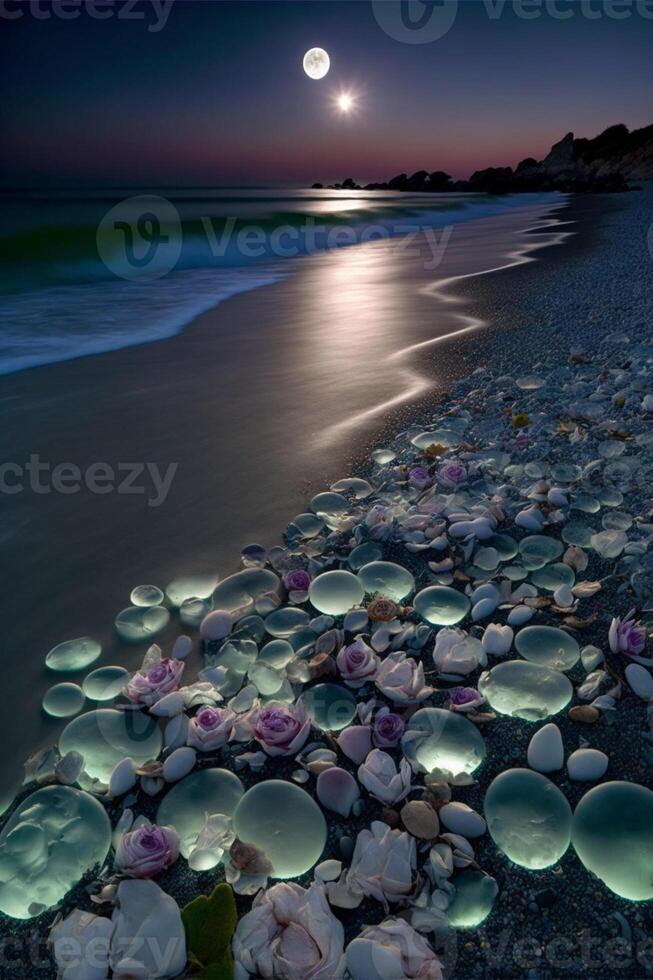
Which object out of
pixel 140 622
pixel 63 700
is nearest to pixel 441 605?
pixel 140 622

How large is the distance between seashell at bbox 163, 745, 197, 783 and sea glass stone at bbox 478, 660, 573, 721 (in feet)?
2.65

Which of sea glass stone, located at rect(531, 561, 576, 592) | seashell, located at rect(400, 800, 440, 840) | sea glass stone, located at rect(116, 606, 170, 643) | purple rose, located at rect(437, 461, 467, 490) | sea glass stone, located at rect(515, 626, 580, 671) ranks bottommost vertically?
sea glass stone, located at rect(116, 606, 170, 643)

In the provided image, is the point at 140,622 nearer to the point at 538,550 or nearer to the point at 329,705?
the point at 329,705

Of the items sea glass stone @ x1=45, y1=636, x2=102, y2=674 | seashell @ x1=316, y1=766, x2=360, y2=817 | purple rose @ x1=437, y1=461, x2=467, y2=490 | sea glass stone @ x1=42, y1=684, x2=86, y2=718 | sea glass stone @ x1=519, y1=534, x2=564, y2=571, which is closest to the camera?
seashell @ x1=316, y1=766, x2=360, y2=817

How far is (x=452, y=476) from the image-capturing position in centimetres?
252

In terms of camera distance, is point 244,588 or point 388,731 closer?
point 388,731

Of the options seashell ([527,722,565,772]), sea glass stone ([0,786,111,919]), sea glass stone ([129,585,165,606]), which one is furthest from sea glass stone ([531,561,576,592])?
sea glass stone ([0,786,111,919])

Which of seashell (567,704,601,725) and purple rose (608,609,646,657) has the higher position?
purple rose (608,609,646,657)

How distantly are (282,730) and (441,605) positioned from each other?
72 centimetres

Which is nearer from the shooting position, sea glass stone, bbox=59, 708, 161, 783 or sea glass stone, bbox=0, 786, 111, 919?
sea glass stone, bbox=0, 786, 111, 919

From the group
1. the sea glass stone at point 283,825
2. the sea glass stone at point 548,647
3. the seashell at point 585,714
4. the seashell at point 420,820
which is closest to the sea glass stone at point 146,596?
the sea glass stone at point 283,825

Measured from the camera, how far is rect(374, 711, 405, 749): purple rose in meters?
1.42

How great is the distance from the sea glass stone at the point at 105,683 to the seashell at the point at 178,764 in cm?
35

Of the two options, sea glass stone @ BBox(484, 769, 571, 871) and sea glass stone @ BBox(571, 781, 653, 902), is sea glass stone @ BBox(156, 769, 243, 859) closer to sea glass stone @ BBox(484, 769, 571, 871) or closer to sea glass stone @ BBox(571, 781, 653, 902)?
sea glass stone @ BBox(484, 769, 571, 871)
